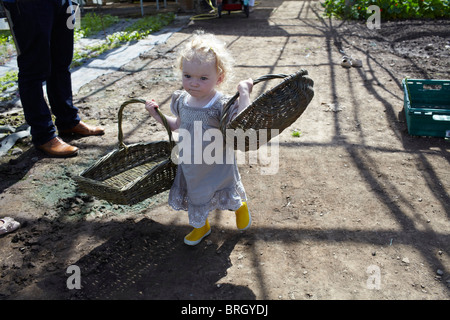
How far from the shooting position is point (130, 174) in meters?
2.71

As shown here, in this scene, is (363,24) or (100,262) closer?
(100,262)

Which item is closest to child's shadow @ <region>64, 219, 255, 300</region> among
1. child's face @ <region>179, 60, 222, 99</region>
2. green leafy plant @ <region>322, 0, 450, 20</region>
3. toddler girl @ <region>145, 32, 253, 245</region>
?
toddler girl @ <region>145, 32, 253, 245</region>

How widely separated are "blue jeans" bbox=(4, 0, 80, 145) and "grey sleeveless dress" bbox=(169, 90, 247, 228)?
1.40 metres

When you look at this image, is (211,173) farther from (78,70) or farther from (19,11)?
(78,70)

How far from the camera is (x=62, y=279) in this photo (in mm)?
2117

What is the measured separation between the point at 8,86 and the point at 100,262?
3515 millimetres

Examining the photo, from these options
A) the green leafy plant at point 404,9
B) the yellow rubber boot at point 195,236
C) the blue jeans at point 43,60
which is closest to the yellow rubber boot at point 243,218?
the yellow rubber boot at point 195,236

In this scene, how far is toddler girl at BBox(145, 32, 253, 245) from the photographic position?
2008mm

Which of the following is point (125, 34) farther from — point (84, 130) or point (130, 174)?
point (130, 174)

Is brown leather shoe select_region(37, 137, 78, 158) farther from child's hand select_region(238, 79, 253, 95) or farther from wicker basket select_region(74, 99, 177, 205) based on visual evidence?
child's hand select_region(238, 79, 253, 95)

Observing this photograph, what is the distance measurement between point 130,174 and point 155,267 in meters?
0.76

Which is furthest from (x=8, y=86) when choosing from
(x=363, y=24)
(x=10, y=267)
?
(x=363, y=24)

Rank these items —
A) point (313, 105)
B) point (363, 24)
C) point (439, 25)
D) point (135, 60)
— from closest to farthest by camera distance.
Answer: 1. point (313, 105)
2. point (135, 60)
3. point (439, 25)
4. point (363, 24)
